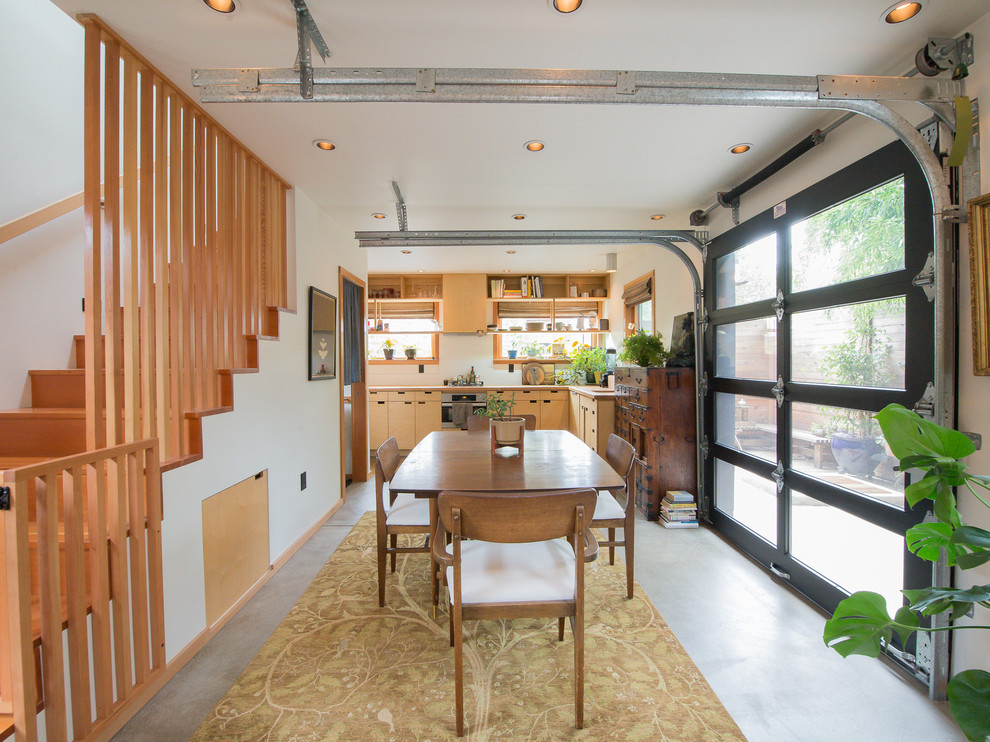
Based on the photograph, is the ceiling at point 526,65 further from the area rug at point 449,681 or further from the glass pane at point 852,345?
the area rug at point 449,681

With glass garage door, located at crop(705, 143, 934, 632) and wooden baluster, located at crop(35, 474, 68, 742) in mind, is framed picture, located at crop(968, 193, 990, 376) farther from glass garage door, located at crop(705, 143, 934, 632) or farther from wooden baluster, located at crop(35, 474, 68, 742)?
wooden baluster, located at crop(35, 474, 68, 742)

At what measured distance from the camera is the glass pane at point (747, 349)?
2846 mm

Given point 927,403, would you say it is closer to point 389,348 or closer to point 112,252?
point 112,252

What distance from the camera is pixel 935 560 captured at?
3.95 feet

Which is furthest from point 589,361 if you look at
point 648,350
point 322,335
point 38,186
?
point 38,186

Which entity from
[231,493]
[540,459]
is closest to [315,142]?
[231,493]

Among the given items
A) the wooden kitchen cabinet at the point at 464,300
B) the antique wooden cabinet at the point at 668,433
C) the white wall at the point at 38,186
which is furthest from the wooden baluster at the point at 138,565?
the wooden kitchen cabinet at the point at 464,300

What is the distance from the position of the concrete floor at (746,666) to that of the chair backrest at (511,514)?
1.06m

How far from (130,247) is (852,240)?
339 centimetres

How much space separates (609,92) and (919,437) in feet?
5.15

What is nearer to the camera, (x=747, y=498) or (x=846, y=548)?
(x=846, y=548)

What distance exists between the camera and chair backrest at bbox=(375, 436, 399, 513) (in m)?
2.25

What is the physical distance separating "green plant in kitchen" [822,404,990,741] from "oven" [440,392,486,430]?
209 inches

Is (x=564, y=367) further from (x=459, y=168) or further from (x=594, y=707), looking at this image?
(x=594, y=707)
